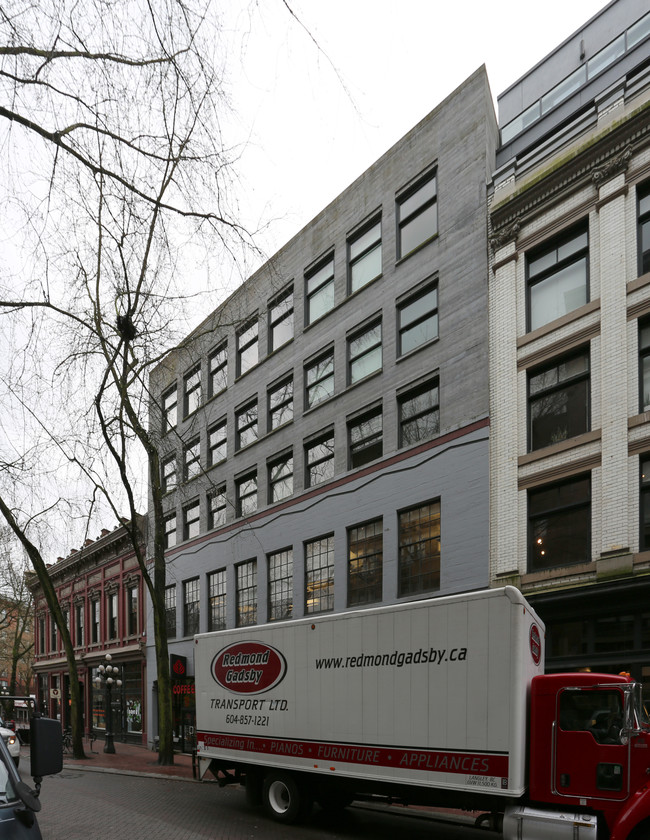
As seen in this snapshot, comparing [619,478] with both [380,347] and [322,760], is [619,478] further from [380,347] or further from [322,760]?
[380,347]

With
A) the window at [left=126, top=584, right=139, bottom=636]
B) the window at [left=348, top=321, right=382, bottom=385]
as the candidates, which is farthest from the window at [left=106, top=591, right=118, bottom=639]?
the window at [left=348, top=321, right=382, bottom=385]

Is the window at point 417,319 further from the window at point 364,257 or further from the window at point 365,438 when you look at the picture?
the window at point 365,438

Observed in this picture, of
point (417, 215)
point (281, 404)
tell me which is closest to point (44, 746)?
point (417, 215)

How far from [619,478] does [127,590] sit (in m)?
31.5

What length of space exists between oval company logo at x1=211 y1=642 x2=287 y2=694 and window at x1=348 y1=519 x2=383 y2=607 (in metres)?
7.45

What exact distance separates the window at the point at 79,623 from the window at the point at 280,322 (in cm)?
2728

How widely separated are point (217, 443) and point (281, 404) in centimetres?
573

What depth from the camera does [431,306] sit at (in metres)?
21.6

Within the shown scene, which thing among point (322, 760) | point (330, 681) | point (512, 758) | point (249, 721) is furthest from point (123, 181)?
point (249, 721)

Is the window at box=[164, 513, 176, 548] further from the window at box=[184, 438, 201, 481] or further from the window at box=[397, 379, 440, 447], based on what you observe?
the window at box=[397, 379, 440, 447]

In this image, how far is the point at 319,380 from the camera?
26031 mm

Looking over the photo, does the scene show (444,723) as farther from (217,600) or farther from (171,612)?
(171,612)

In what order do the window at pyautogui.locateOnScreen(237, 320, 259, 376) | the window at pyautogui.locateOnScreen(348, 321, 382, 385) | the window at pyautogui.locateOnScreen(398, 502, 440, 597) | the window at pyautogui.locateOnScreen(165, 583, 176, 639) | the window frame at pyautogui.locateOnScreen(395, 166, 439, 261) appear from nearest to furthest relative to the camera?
the window at pyautogui.locateOnScreen(398, 502, 440, 597) → the window frame at pyautogui.locateOnScreen(395, 166, 439, 261) → the window at pyautogui.locateOnScreen(348, 321, 382, 385) → the window at pyautogui.locateOnScreen(237, 320, 259, 376) → the window at pyautogui.locateOnScreen(165, 583, 176, 639)

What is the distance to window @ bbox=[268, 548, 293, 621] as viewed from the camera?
26.3 meters
